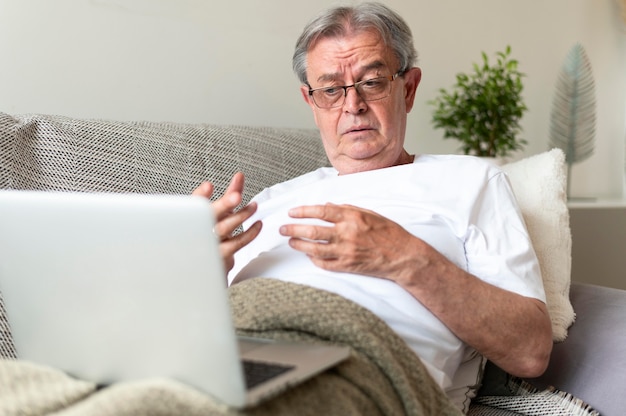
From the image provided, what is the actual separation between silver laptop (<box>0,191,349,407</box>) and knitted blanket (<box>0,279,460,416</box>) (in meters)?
0.03

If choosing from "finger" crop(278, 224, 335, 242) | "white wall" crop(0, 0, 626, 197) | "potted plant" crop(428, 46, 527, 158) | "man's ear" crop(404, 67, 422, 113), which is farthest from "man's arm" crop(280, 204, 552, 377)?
"potted plant" crop(428, 46, 527, 158)

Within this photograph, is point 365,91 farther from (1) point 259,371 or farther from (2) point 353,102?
(1) point 259,371

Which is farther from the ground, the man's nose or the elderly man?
the man's nose

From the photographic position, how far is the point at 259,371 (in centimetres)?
95

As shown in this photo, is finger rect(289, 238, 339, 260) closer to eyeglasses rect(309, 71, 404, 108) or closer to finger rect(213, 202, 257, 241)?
finger rect(213, 202, 257, 241)

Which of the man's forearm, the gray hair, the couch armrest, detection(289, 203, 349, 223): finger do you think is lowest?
the couch armrest

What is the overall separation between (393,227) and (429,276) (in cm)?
10

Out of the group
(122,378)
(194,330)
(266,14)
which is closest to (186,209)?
(194,330)

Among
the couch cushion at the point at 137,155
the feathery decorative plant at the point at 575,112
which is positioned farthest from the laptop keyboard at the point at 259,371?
the feathery decorative plant at the point at 575,112

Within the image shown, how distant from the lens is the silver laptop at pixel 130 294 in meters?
0.84

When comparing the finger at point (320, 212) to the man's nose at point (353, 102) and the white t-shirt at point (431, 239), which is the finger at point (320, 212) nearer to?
the white t-shirt at point (431, 239)

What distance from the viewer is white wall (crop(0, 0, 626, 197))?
6.39ft

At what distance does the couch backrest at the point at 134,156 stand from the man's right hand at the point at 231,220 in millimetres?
294

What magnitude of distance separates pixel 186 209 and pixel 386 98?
2.94 ft
